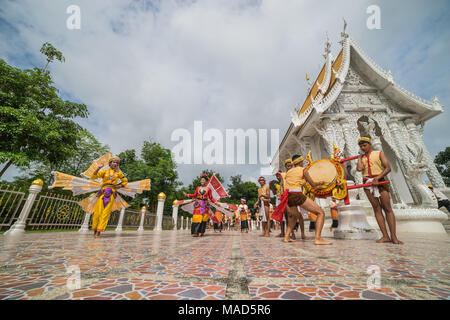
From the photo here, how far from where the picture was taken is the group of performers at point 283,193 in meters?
3.62

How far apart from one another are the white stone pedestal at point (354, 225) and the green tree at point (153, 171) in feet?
73.2

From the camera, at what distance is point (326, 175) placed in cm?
414

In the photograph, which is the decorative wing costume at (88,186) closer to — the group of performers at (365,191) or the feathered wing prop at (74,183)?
the feathered wing prop at (74,183)

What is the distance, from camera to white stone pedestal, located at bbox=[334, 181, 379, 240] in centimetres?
467

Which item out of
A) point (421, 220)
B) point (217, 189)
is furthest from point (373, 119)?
point (217, 189)

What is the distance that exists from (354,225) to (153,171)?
75.5 ft

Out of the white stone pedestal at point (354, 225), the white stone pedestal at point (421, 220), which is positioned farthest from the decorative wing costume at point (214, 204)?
the white stone pedestal at point (421, 220)

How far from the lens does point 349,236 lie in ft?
15.5

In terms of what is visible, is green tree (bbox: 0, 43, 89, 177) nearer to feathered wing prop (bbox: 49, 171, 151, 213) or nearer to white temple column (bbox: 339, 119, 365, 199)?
feathered wing prop (bbox: 49, 171, 151, 213)
